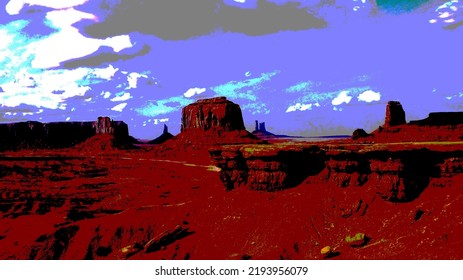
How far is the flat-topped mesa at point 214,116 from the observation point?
311 ft

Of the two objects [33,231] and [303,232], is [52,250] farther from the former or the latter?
[303,232]

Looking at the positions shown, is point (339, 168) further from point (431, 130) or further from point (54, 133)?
point (54, 133)

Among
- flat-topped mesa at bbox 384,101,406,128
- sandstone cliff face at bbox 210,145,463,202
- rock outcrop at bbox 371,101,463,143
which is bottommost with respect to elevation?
sandstone cliff face at bbox 210,145,463,202

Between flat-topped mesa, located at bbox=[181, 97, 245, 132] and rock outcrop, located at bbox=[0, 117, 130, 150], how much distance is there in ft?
91.9

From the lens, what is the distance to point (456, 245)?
11867 millimetres

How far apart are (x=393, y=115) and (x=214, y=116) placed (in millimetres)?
39986

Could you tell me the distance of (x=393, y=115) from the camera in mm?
70875

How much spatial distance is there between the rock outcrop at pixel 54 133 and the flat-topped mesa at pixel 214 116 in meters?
28.0

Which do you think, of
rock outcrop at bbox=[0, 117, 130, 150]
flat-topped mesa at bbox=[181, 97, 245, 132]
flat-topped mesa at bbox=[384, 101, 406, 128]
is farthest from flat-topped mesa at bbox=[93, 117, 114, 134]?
flat-topped mesa at bbox=[384, 101, 406, 128]

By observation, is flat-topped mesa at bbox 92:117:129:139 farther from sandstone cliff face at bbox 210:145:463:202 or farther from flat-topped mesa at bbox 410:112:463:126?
sandstone cliff face at bbox 210:145:463:202

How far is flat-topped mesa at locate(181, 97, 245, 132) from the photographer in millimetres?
94688

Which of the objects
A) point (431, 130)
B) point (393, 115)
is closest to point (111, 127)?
point (393, 115)

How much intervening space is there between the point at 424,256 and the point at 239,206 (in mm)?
8344

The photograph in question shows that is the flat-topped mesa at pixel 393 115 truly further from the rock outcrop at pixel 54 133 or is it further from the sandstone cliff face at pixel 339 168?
the rock outcrop at pixel 54 133
